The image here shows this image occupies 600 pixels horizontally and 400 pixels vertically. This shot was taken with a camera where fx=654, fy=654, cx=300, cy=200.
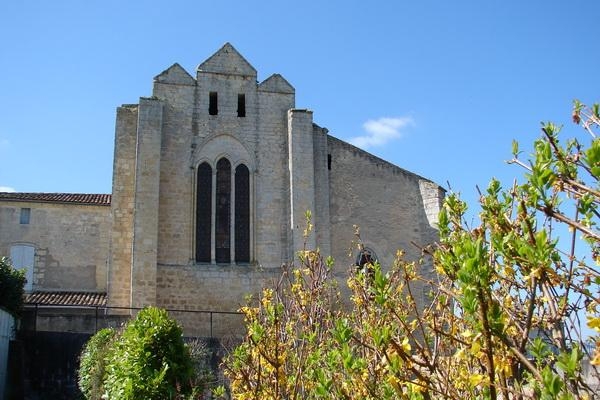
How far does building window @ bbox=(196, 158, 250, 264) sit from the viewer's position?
19.3 meters

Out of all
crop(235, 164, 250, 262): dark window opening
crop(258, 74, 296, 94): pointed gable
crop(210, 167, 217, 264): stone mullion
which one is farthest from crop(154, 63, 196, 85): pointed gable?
crop(235, 164, 250, 262): dark window opening

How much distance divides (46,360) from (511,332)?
15.2m

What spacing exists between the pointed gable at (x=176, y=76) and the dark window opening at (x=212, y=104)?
0.68 meters

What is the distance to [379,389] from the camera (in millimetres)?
4613

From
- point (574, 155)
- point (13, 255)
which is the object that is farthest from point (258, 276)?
point (574, 155)

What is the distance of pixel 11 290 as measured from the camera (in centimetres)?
1692

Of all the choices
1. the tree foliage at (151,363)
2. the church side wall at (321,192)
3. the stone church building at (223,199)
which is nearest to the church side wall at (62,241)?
the stone church building at (223,199)

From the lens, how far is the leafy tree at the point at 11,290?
55.0ft

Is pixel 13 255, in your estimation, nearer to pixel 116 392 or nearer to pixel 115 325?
pixel 115 325

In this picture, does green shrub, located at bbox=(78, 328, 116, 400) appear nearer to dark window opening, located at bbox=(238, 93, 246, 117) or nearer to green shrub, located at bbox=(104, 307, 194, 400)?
green shrub, located at bbox=(104, 307, 194, 400)

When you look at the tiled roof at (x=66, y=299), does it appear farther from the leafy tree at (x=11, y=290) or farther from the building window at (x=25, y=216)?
the building window at (x=25, y=216)

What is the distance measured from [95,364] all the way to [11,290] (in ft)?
14.8

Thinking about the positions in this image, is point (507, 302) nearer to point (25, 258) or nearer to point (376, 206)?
point (376, 206)

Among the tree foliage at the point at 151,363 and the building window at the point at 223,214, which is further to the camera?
the building window at the point at 223,214
